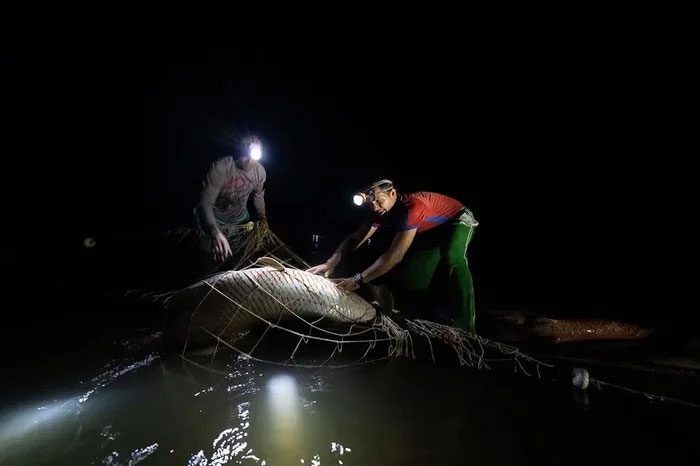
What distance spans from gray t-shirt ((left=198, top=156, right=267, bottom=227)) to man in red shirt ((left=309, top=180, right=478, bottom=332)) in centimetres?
162

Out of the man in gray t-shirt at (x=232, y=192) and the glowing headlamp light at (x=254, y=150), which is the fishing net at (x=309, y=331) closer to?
the man in gray t-shirt at (x=232, y=192)

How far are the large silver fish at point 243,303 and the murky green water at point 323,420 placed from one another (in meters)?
0.28

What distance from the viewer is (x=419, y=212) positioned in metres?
3.38

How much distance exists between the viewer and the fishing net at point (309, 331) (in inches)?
105

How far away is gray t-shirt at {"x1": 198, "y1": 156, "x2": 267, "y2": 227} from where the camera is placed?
13.9ft

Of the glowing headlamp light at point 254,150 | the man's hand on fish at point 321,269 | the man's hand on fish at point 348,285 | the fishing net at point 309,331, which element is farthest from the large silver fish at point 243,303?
the glowing headlamp light at point 254,150

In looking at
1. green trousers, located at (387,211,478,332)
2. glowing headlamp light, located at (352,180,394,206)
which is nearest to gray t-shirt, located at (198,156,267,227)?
glowing headlamp light, located at (352,180,394,206)

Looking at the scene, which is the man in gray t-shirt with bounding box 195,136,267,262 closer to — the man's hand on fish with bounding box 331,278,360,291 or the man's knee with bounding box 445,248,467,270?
the man's hand on fish with bounding box 331,278,360,291

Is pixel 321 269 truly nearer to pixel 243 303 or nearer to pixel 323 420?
pixel 243 303

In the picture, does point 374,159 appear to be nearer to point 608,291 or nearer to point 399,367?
point 608,291

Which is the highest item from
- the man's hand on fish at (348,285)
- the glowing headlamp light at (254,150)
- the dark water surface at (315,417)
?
the glowing headlamp light at (254,150)

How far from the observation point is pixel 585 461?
5.40 ft

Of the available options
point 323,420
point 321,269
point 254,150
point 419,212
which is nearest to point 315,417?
point 323,420

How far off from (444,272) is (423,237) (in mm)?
557
